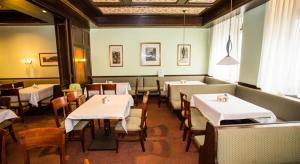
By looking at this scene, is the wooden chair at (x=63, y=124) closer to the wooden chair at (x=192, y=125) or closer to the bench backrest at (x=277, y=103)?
the wooden chair at (x=192, y=125)

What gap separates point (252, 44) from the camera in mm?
4109

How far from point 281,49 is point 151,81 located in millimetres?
4147

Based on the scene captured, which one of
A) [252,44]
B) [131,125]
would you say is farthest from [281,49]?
[131,125]

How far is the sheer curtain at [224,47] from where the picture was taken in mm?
4656

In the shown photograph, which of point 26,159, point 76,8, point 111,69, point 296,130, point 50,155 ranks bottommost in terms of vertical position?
point 50,155

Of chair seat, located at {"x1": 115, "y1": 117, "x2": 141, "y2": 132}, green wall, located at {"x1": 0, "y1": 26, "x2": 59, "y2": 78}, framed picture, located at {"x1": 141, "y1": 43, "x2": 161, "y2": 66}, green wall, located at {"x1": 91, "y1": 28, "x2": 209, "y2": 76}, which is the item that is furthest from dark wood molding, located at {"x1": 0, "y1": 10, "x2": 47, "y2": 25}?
chair seat, located at {"x1": 115, "y1": 117, "x2": 141, "y2": 132}

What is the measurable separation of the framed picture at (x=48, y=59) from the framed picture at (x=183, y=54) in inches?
175

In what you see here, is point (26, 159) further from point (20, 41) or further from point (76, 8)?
point (20, 41)

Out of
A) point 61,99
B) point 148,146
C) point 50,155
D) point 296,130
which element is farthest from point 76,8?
point 296,130

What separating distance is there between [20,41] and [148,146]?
5.98 meters

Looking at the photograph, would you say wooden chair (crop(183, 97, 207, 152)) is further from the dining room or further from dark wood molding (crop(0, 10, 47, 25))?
dark wood molding (crop(0, 10, 47, 25))

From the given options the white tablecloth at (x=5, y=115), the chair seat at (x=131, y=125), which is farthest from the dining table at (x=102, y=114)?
the white tablecloth at (x=5, y=115)

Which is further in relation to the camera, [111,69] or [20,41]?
[111,69]

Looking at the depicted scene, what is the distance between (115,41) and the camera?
653 cm
